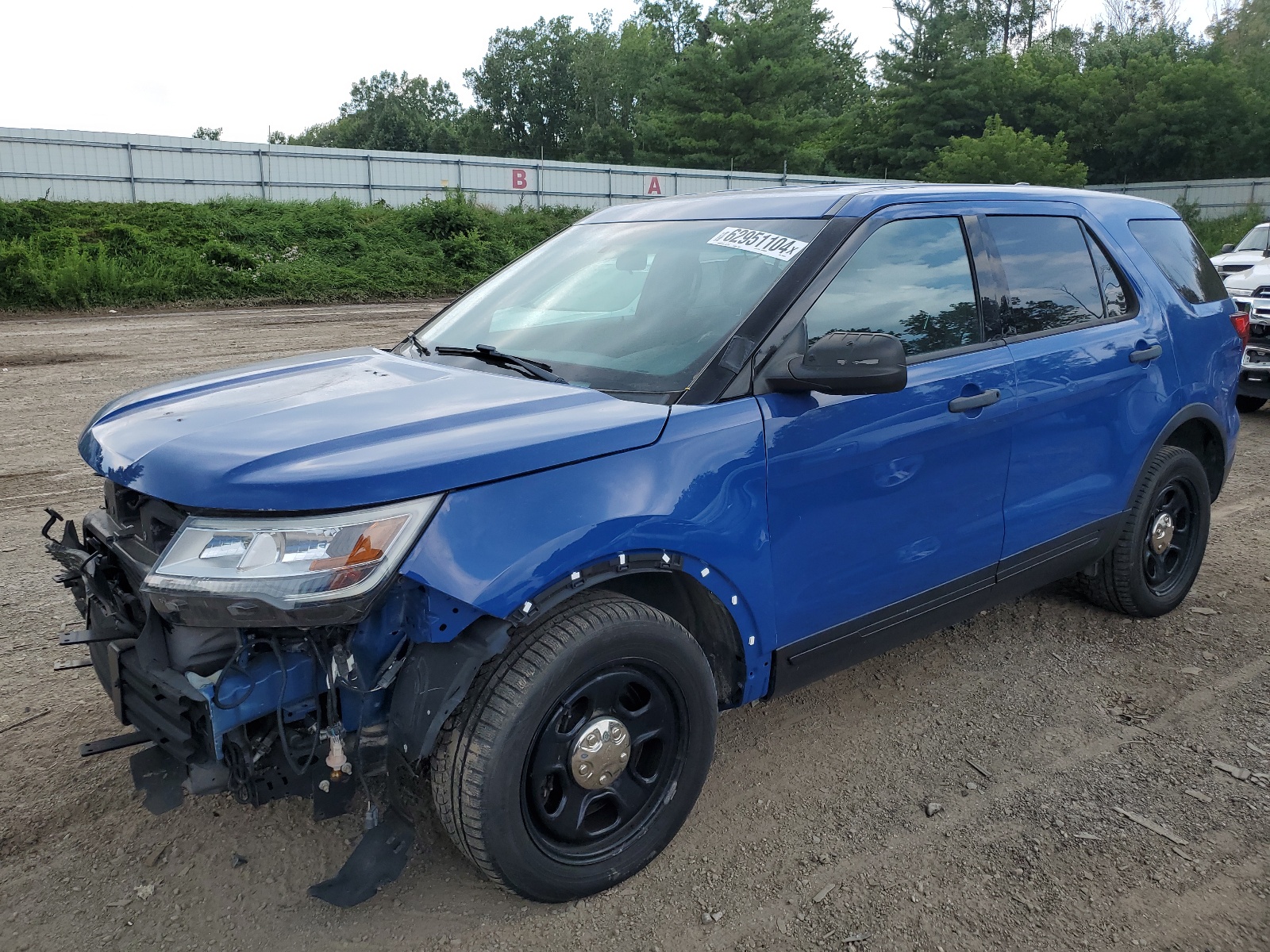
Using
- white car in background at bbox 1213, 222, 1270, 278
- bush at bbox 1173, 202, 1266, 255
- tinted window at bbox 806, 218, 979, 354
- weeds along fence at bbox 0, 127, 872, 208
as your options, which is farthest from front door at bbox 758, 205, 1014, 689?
bush at bbox 1173, 202, 1266, 255

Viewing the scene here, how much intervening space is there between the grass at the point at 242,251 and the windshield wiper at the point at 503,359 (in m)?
18.8

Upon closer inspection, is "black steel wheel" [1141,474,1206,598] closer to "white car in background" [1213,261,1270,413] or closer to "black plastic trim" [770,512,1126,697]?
"black plastic trim" [770,512,1126,697]

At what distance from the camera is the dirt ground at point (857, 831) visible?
8.52 feet

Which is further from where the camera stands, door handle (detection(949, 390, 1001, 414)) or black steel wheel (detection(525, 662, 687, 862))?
door handle (detection(949, 390, 1001, 414))

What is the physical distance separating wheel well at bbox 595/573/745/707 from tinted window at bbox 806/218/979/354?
2.80 ft

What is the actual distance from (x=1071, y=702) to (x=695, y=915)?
1.99 meters

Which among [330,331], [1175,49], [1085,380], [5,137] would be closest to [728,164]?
[1175,49]

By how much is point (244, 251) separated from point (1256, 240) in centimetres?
1980

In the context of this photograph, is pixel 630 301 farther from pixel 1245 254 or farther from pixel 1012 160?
pixel 1012 160

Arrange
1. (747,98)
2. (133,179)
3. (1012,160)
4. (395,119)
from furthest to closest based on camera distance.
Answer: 1. (395,119)
2. (747,98)
3. (1012,160)
4. (133,179)

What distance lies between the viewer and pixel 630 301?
3.37m

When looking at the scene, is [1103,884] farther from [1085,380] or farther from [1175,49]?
[1175,49]

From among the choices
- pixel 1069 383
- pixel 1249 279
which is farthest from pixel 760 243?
pixel 1249 279

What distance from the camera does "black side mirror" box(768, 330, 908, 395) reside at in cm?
272
